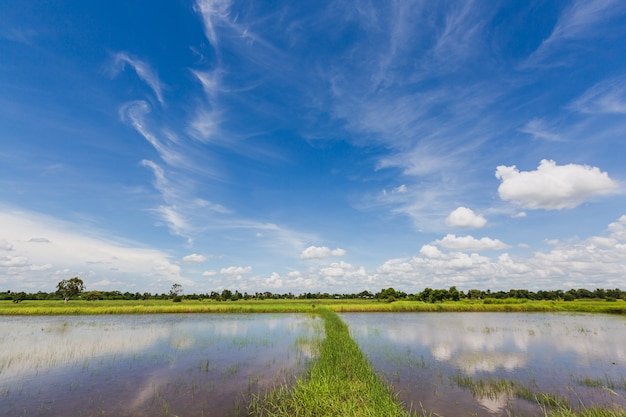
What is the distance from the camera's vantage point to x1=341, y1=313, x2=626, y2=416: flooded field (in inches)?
395

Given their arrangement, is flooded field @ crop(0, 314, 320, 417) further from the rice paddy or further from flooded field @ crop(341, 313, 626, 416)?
flooded field @ crop(341, 313, 626, 416)

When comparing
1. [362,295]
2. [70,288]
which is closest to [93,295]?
[70,288]

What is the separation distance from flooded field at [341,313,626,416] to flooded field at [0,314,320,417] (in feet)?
16.9

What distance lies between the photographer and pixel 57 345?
19703 millimetres

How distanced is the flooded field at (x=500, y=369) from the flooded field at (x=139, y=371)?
5.15 meters

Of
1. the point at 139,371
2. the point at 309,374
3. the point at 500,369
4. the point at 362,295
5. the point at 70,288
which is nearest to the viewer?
the point at 309,374

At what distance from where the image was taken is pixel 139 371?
13914mm

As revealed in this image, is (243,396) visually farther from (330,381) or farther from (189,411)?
(330,381)

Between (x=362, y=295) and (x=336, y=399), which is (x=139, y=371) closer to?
(x=336, y=399)

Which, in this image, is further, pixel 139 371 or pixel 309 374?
pixel 139 371

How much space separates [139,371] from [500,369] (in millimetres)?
16839

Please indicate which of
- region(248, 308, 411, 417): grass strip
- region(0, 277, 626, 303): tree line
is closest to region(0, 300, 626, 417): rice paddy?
region(248, 308, 411, 417): grass strip

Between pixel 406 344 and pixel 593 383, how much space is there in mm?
10017

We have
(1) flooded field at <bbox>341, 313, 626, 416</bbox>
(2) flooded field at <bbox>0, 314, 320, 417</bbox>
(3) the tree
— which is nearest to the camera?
(2) flooded field at <bbox>0, 314, 320, 417</bbox>
